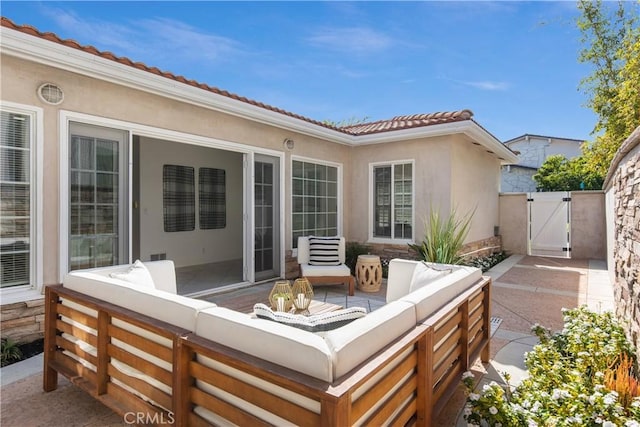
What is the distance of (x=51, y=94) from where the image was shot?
3.92 m

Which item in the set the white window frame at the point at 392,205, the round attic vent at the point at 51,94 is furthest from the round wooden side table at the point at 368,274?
the round attic vent at the point at 51,94

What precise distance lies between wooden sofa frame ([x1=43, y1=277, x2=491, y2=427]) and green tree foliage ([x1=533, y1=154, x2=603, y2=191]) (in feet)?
52.9

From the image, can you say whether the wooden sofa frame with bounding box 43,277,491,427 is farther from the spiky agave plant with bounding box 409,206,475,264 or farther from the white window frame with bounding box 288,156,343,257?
the white window frame with bounding box 288,156,343,257

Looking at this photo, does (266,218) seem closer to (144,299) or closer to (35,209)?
(35,209)

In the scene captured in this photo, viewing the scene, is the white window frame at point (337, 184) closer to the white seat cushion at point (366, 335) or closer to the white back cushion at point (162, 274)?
the white back cushion at point (162, 274)

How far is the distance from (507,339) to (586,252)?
8.29m

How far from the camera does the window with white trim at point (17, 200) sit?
3670 millimetres

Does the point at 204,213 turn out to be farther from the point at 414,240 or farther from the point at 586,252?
the point at 586,252

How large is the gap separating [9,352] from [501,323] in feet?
19.0

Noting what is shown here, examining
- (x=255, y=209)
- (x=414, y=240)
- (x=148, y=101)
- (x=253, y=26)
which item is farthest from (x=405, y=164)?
(x=148, y=101)

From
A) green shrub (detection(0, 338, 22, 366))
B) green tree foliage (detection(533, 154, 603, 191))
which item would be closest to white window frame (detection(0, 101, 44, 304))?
green shrub (detection(0, 338, 22, 366))

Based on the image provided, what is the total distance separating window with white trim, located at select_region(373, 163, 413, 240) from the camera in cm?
784

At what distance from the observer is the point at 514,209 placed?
11.2 meters

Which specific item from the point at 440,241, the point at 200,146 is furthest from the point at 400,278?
the point at 200,146
